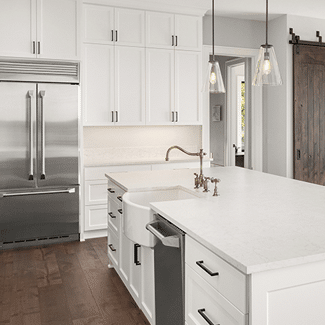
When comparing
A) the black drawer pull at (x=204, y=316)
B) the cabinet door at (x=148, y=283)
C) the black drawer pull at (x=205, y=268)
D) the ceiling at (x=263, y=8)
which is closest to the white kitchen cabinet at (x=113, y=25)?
the ceiling at (x=263, y=8)

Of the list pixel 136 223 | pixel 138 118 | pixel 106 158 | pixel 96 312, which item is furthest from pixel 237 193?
pixel 106 158

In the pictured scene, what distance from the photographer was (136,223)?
2150mm

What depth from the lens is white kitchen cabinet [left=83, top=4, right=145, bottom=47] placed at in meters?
4.20

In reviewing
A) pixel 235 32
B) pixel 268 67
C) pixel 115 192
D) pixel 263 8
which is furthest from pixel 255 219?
pixel 235 32

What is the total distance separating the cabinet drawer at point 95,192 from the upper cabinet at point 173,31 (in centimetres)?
178

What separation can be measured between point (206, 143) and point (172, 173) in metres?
1.90

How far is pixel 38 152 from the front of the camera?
13.0 feet

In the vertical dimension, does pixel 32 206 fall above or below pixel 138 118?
below

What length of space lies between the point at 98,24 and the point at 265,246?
367 centimetres

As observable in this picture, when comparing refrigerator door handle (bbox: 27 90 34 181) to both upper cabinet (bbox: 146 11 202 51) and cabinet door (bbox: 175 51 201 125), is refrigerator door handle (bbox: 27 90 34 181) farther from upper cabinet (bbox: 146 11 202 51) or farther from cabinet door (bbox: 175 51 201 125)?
cabinet door (bbox: 175 51 201 125)

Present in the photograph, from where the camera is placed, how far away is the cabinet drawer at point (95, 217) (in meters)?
4.27

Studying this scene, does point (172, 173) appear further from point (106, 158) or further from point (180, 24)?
point (180, 24)

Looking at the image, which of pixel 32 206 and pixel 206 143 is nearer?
pixel 32 206

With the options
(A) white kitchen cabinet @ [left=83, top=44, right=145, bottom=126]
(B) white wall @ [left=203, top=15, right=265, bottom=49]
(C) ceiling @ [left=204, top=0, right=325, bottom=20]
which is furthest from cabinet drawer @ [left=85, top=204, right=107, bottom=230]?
(C) ceiling @ [left=204, top=0, right=325, bottom=20]
